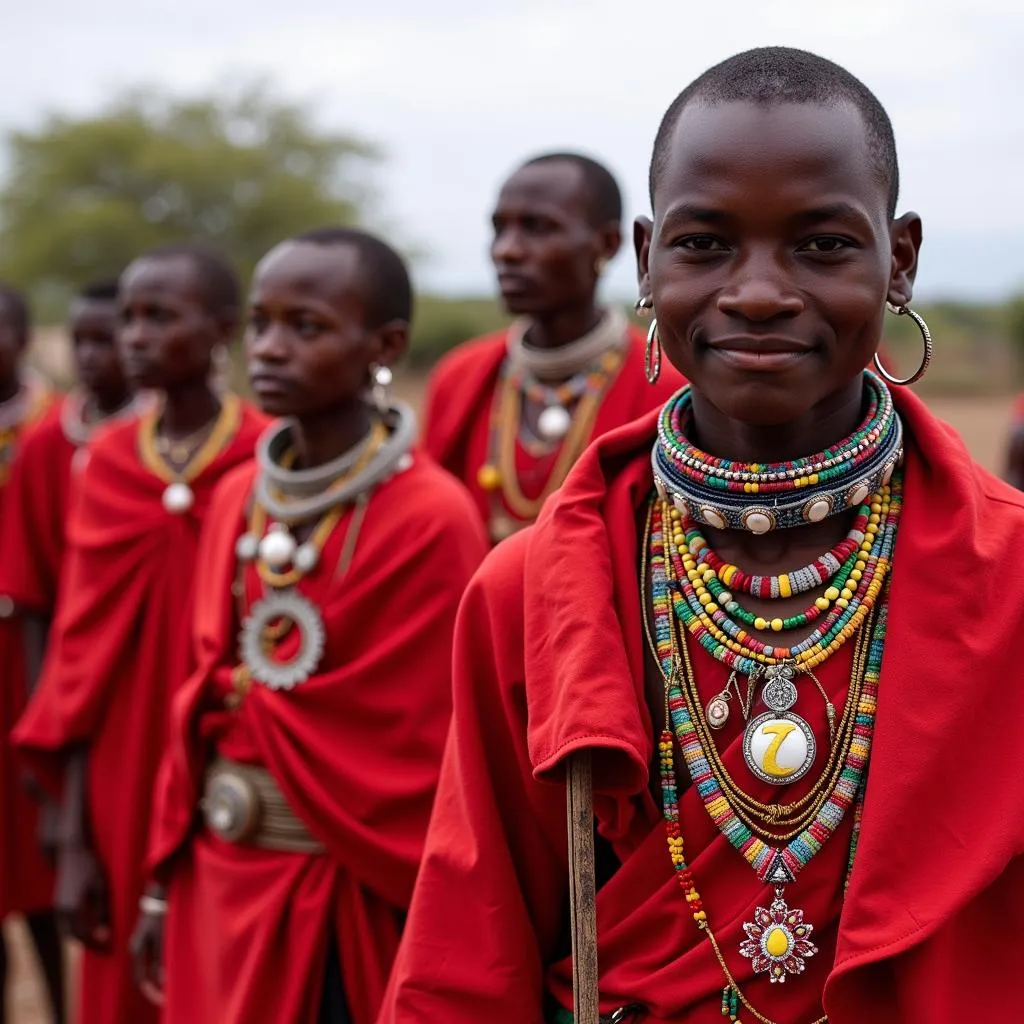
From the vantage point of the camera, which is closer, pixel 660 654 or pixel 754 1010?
pixel 754 1010

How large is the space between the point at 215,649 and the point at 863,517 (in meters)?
1.91

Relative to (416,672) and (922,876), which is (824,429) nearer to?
(922,876)

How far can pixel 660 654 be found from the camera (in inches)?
87.6

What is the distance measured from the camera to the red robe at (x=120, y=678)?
→ 4.67m

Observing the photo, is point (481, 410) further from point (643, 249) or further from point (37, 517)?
point (643, 249)

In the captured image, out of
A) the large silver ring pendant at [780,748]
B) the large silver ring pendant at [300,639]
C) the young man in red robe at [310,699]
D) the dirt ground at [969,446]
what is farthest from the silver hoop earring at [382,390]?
the dirt ground at [969,446]

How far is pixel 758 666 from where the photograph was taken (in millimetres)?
2143

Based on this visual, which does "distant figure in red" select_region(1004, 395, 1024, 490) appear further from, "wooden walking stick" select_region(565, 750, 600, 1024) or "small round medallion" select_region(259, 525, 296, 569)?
"wooden walking stick" select_region(565, 750, 600, 1024)

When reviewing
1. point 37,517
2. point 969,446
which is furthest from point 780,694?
point 969,446

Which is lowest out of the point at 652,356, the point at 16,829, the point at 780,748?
the point at 16,829

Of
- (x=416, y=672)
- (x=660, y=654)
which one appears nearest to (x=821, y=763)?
(x=660, y=654)

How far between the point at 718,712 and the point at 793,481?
13.8 inches

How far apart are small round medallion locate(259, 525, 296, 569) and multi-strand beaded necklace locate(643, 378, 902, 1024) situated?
4.91 ft

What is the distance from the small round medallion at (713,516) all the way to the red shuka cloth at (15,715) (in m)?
4.06
